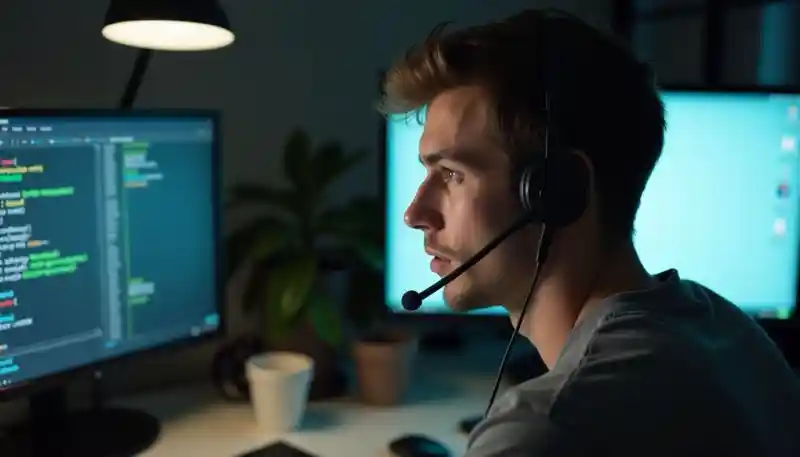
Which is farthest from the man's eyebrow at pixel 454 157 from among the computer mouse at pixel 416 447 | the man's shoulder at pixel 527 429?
the computer mouse at pixel 416 447

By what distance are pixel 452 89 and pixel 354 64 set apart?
2.55ft

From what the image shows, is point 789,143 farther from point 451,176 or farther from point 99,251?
point 99,251

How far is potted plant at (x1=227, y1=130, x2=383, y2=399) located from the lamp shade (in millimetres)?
244

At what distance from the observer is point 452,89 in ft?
2.90

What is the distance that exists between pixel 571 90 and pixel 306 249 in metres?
0.67

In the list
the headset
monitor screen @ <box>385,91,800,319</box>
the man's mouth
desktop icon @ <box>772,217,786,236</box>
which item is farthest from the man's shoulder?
desktop icon @ <box>772,217,786,236</box>

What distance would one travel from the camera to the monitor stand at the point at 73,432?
3.78 ft

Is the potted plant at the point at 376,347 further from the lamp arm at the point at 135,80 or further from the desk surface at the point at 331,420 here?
the lamp arm at the point at 135,80

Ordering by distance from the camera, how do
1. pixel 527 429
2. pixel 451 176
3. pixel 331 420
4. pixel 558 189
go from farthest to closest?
pixel 331 420 < pixel 451 176 < pixel 558 189 < pixel 527 429

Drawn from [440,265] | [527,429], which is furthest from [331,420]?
[527,429]

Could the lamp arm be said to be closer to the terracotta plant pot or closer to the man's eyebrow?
the terracotta plant pot

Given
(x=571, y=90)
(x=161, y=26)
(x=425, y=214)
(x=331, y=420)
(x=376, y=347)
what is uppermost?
(x=161, y=26)

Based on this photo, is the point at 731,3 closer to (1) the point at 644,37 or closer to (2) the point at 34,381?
(1) the point at 644,37

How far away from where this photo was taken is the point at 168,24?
1228 mm
